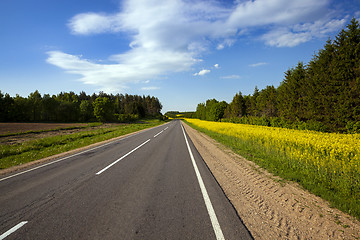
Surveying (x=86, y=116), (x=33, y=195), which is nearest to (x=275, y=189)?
(x=33, y=195)

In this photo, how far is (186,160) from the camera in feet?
25.8

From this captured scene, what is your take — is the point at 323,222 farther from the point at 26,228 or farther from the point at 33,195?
the point at 33,195

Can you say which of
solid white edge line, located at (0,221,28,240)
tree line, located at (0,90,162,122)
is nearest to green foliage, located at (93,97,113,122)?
tree line, located at (0,90,162,122)

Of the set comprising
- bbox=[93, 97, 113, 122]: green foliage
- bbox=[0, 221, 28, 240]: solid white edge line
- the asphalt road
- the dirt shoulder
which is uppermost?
bbox=[93, 97, 113, 122]: green foliage

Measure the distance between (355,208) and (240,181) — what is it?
2606 millimetres

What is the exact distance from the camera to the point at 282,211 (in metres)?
3.46

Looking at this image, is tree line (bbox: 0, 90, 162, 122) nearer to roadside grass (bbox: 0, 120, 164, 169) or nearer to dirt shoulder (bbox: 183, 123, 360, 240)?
roadside grass (bbox: 0, 120, 164, 169)

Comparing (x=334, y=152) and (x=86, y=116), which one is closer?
(x=334, y=152)

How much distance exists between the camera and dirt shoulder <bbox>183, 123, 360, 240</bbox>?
Result: 2766 mm

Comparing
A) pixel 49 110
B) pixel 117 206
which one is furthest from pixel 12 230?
pixel 49 110

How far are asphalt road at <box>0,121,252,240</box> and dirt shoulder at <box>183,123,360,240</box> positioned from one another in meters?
0.37

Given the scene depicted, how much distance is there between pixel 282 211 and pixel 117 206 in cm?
389

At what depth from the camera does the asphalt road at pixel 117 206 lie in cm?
279

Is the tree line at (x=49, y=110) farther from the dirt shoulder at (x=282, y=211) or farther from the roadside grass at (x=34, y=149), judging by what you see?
the dirt shoulder at (x=282, y=211)
